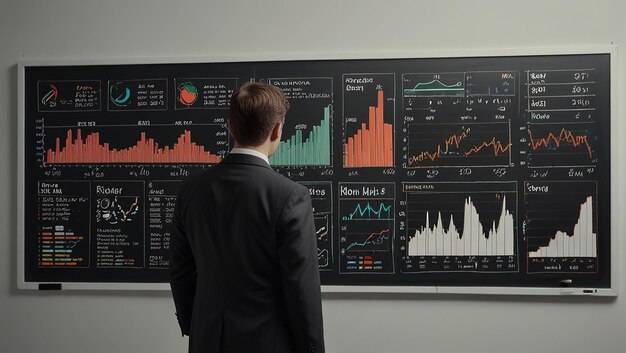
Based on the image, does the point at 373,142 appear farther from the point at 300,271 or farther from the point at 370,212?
the point at 300,271

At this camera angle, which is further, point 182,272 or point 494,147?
point 494,147

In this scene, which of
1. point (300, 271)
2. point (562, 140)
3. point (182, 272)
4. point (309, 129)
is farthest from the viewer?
point (309, 129)

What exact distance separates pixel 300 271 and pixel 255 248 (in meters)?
0.14

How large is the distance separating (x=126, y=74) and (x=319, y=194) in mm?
1061

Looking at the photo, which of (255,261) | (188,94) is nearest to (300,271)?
(255,261)

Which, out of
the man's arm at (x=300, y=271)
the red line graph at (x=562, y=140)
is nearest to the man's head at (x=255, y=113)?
the man's arm at (x=300, y=271)

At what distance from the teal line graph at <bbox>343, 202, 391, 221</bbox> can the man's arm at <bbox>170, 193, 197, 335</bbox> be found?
975 mm

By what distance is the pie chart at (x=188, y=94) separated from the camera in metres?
2.62

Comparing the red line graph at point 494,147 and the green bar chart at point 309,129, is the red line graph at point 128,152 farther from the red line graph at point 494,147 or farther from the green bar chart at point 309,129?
the red line graph at point 494,147

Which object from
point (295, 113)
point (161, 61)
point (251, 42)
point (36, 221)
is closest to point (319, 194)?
point (295, 113)

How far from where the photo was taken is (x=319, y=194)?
2557 mm

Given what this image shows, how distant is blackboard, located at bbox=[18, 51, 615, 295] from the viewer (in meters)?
2.46

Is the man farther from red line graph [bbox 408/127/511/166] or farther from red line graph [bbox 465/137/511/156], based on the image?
red line graph [bbox 465/137/511/156]

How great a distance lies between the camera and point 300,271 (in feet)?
4.86
